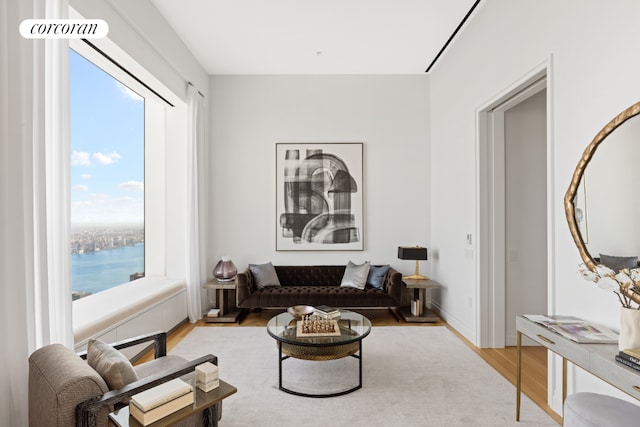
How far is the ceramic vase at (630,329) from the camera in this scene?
5.24 ft

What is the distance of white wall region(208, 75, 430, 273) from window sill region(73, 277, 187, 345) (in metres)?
1.10

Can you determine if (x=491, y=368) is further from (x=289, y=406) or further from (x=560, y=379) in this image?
(x=289, y=406)

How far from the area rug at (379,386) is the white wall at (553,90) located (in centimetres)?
47

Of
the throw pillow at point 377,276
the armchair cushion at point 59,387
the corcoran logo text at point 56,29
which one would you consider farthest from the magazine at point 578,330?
the corcoran logo text at point 56,29

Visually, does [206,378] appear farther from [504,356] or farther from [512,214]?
[512,214]

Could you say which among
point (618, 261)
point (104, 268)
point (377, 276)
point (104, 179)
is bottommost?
point (377, 276)

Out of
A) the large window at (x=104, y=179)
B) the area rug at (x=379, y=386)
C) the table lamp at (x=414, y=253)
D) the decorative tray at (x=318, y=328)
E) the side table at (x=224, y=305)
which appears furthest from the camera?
the table lamp at (x=414, y=253)

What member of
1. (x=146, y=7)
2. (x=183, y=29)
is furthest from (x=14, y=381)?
(x=183, y=29)

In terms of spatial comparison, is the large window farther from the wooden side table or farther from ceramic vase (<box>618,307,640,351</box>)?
ceramic vase (<box>618,307,640,351</box>)

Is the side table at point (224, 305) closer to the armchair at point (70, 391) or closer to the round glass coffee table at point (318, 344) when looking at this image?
the round glass coffee table at point (318, 344)

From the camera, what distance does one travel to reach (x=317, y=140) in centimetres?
512

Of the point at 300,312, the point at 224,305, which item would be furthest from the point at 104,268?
the point at 300,312

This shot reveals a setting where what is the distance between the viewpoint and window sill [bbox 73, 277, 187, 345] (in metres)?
2.61

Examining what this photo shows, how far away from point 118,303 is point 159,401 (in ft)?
6.90
